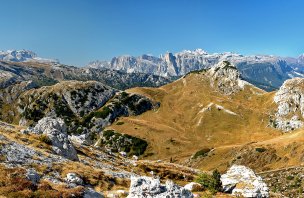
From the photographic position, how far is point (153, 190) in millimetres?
32594

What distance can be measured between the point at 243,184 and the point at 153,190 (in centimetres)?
2740

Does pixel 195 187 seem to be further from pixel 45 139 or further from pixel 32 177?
pixel 45 139

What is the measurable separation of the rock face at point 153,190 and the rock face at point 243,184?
21.5 m

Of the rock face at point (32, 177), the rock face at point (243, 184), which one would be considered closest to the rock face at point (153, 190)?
the rock face at point (32, 177)

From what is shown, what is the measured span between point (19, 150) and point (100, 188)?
15.6 meters

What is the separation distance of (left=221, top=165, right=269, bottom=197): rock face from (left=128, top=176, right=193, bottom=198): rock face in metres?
21.5

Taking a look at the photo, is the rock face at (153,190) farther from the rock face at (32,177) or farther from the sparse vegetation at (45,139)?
the sparse vegetation at (45,139)

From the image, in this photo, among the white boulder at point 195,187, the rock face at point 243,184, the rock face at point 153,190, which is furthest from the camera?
the white boulder at point 195,187

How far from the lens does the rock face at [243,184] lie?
5091cm

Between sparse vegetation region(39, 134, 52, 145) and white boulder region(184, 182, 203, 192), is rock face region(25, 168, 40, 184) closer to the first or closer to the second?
white boulder region(184, 182, 203, 192)

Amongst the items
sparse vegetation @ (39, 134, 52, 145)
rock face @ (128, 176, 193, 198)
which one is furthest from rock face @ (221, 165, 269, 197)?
sparse vegetation @ (39, 134, 52, 145)

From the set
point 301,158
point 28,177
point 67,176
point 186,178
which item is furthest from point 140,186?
point 301,158

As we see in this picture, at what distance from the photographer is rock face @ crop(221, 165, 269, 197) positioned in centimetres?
5091

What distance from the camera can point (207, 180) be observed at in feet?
197
